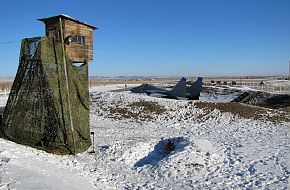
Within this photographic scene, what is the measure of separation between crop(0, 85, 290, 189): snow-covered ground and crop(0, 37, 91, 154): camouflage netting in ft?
2.06

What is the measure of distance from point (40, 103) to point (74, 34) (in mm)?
7980

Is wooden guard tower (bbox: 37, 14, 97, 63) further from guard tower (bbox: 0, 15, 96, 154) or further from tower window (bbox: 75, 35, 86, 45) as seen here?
guard tower (bbox: 0, 15, 96, 154)

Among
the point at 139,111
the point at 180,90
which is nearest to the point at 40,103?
the point at 139,111

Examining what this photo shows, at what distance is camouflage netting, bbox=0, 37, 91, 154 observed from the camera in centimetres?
1229

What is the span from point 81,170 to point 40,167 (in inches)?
62.1

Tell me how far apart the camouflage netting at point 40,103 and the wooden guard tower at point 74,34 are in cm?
551

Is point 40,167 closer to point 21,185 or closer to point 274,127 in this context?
point 21,185

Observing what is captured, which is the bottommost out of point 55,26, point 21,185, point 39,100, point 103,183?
point 103,183

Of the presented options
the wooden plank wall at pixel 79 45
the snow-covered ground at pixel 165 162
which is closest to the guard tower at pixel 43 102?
the snow-covered ground at pixel 165 162

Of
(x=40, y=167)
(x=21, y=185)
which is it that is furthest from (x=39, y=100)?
(x=21, y=185)

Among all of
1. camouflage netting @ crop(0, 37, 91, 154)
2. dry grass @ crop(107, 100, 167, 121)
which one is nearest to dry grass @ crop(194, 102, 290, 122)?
dry grass @ crop(107, 100, 167, 121)

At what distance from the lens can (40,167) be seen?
32.0 feet

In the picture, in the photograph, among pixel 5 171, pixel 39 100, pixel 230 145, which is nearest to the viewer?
pixel 5 171

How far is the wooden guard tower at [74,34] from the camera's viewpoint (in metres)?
18.4
